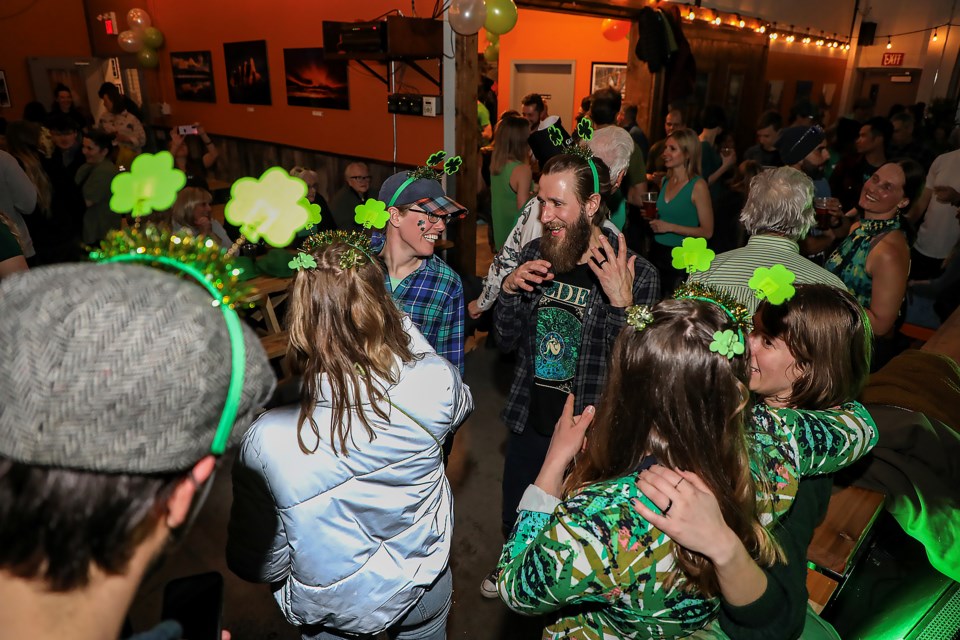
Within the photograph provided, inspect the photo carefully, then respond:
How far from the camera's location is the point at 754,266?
232cm

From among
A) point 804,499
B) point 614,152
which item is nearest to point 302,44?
point 614,152

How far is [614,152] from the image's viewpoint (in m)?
3.02

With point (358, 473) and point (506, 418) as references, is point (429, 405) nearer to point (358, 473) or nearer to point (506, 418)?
point (358, 473)

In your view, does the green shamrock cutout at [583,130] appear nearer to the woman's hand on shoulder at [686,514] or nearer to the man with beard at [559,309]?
the man with beard at [559,309]

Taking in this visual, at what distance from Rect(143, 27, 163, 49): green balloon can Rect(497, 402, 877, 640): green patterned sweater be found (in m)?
10.9

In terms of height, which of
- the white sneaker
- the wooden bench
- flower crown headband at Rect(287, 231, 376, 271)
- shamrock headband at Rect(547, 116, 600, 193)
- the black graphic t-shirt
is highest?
shamrock headband at Rect(547, 116, 600, 193)

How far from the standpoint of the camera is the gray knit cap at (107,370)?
56cm

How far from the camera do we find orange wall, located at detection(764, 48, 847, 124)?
40.1 feet

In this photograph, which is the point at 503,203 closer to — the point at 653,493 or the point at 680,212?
the point at 680,212

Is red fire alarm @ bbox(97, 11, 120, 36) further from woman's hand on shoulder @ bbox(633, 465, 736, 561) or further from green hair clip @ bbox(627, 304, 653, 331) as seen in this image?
woman's hand on shoulder @ bbox(633, 465, 736, 561)

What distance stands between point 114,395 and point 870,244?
3.15 meters

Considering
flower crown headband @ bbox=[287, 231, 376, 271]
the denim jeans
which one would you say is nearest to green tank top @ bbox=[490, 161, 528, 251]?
flower crown headband @ bbox=[287, 231, 376, 271]

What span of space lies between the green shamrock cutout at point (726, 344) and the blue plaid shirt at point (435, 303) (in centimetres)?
144

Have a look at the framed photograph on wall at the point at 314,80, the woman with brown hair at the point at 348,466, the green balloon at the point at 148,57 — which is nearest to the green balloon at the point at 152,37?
the green balloon at the point at 148,57
